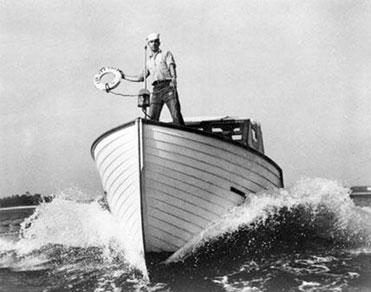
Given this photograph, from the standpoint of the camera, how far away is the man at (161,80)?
7184mm

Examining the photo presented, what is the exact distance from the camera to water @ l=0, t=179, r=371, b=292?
6.16 meters


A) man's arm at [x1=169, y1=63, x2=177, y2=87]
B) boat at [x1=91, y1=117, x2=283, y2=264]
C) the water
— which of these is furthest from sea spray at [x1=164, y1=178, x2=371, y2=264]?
man's arm at [x1=169, y1=63, x2=177, y2=87]

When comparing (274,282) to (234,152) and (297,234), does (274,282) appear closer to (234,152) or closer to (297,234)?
(234,152)

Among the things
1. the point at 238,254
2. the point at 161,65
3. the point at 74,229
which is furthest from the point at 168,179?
the point at 74,229

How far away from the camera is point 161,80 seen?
7281 millimetres

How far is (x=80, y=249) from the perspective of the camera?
384 inches

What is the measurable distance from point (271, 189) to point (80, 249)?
477cm

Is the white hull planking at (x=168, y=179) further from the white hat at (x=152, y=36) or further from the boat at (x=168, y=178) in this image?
the white hat at (x=152, y=36)

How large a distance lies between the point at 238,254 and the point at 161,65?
3813 millimetres

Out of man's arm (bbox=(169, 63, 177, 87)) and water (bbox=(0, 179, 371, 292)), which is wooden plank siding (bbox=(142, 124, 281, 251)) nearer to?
water (bbox=(0, 179, 371, 292))

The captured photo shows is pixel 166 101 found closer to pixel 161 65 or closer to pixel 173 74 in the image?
pixel 173 74

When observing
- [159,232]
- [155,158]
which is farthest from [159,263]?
[155,158]

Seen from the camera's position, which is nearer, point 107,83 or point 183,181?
point 183,181

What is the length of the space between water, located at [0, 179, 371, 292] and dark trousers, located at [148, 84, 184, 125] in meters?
2.02
